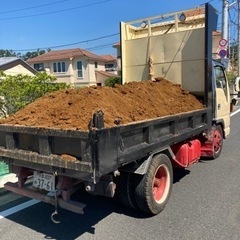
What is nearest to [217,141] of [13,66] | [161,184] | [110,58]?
→ [161,184]

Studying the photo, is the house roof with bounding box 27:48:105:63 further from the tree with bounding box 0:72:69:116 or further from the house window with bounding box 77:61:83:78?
the tree with bounding box 0:72:69:116

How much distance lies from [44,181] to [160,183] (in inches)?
67.8

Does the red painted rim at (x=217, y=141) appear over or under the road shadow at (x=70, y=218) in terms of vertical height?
over

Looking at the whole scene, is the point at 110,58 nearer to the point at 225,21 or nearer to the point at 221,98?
the point at 225,21

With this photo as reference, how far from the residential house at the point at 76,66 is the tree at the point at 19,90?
1362 inches

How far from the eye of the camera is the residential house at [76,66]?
42781 mm

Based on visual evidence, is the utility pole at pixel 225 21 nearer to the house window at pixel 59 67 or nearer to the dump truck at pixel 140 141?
the dump truck at pixel 140 141

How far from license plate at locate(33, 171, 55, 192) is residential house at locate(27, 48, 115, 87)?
1516 inches

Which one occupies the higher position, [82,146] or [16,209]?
[82,146]

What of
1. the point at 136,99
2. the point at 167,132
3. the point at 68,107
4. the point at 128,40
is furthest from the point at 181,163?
the point at 128,40

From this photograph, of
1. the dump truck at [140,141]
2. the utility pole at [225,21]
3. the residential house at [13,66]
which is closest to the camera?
the dump truck at [140,141]

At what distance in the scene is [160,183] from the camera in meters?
4.55

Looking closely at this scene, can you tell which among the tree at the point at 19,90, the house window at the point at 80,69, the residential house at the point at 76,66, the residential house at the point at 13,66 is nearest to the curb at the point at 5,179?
the tree at the point at 19,90

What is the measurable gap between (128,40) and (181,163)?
3.26 m
